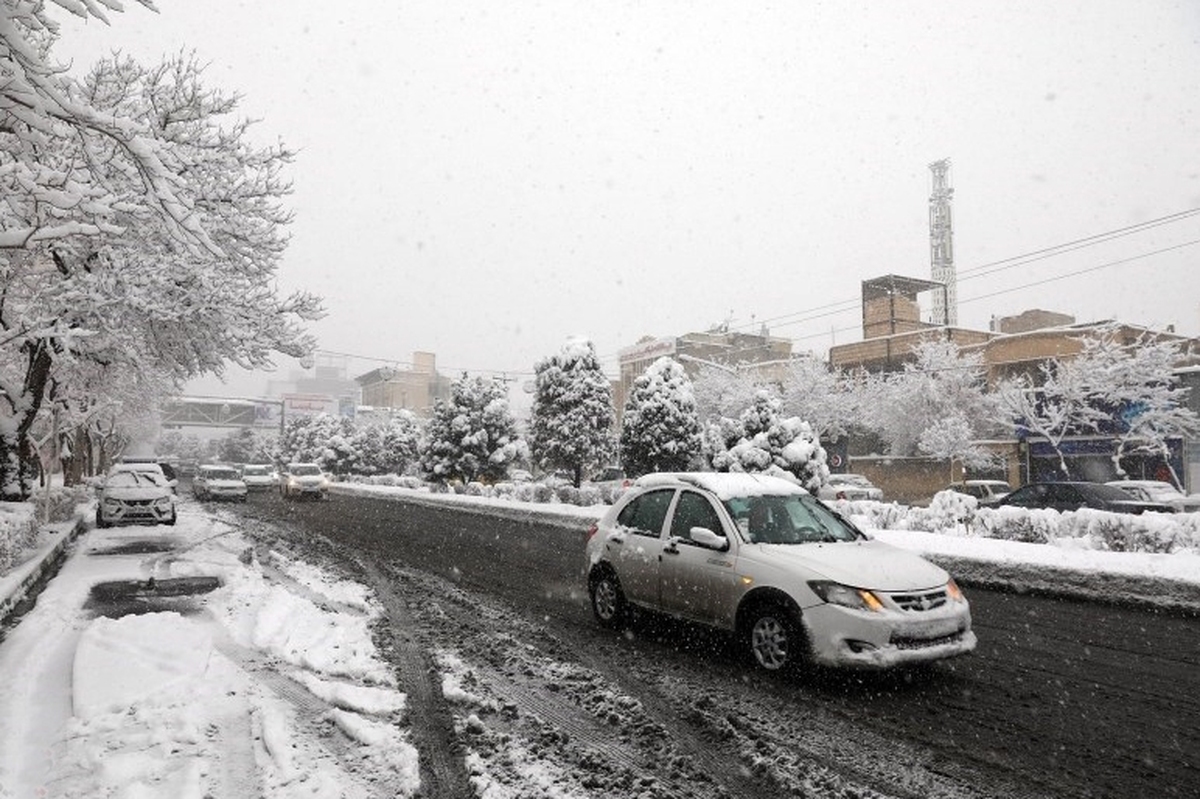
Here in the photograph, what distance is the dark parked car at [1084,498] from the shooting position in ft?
54.0

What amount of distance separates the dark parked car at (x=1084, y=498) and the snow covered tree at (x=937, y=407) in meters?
23.4

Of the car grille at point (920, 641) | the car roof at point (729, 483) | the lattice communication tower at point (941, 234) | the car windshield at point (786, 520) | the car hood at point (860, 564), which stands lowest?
the car grille at point (920, 641)

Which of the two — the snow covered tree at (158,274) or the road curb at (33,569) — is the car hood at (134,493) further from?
the snow covered tree at (158,274)

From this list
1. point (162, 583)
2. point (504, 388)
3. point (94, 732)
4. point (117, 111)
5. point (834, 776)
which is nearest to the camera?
point (834, 776)

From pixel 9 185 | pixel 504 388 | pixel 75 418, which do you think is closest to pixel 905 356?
pixel 504 388

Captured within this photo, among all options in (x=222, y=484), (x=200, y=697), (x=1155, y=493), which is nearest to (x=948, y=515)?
(x=1155, y=493)

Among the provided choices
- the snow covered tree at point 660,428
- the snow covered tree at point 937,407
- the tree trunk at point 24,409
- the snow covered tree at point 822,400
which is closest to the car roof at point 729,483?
the tree trunk at point 24,409

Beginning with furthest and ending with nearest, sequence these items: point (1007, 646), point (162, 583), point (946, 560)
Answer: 1. point (946, 560)
2. point (162, 583)
3. point (1007, 646)

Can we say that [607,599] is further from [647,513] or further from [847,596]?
[847,596]

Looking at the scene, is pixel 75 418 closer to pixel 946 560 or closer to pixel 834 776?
pixel 946 560

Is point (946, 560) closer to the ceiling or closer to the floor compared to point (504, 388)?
closer to the floor

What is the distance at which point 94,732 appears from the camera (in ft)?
15.6

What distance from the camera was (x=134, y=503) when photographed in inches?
734

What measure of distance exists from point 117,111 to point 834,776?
12.9 m
